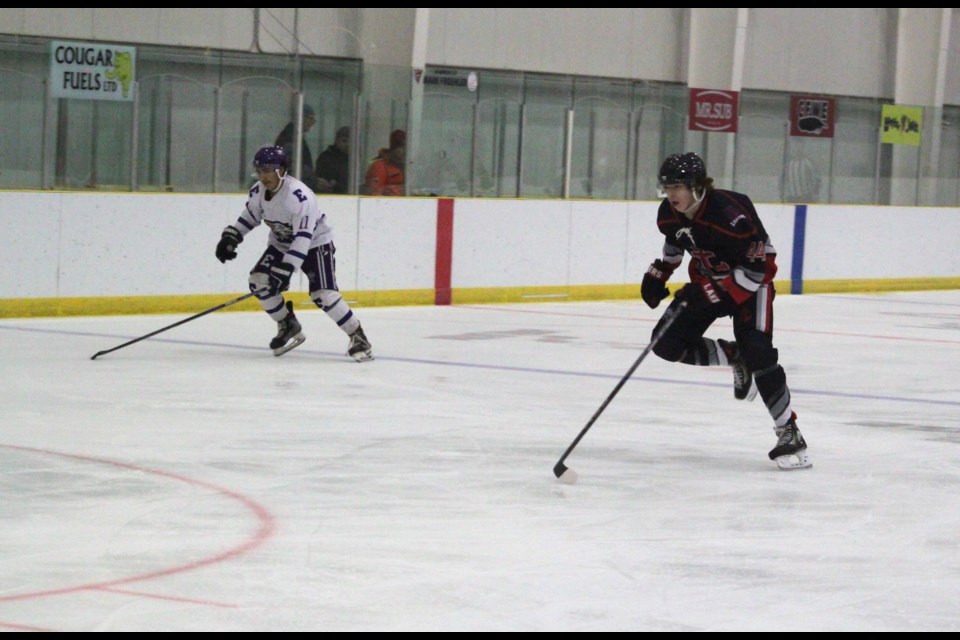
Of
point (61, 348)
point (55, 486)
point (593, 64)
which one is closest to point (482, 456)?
point (55, 486)

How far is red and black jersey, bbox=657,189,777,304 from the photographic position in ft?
18.3

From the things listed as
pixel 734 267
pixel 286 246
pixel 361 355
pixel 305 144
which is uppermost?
pixel 305 144

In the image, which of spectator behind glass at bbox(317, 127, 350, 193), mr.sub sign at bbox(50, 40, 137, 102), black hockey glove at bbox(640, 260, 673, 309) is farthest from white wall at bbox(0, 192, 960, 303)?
black hockey glove at bbox(640, 260, 673, 309)

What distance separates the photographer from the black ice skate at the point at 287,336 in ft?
29.0

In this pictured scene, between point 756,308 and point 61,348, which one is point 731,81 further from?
point 756,308

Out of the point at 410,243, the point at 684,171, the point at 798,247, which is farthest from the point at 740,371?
the point at 798,247

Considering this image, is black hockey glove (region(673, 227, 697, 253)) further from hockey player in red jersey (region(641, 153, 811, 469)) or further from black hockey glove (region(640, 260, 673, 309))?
black hockey glove (region(640, 260, 673, 309))

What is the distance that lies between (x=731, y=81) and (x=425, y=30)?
4310mm

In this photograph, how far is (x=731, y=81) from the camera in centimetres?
1812

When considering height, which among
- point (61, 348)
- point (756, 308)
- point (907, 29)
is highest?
point (907, 29)

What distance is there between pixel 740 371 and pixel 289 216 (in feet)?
11.0

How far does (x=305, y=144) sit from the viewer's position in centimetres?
1187

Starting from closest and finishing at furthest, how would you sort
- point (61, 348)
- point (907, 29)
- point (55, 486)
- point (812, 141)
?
point (55, 486)
point (61, 348)
point (812, 141)
point (907, 29)

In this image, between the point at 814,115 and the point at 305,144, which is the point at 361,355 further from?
the point at 814,115
